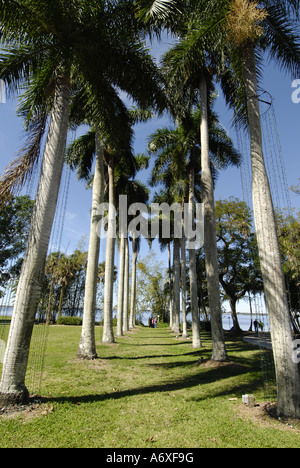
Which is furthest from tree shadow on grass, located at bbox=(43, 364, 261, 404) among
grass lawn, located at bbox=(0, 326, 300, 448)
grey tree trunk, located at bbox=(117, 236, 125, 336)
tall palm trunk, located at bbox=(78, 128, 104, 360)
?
grey tree trunk, located at bbox=(117, 236, 125, 336)

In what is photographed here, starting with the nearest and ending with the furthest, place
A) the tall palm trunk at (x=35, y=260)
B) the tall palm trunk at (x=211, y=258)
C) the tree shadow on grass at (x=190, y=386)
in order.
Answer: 1. the tall palm trunk at (x=35, y=260)
2. the tree shadow on grass at (x=190, y=386)
3. the tall palm trunk at (x=211, y=258)

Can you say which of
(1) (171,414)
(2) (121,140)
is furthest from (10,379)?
(2) (121,140)

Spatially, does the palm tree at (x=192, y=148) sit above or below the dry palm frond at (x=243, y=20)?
above

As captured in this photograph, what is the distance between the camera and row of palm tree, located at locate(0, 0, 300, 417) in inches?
195

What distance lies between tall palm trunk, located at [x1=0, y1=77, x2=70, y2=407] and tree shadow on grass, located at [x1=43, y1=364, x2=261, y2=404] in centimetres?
98

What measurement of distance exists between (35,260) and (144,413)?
3414mm

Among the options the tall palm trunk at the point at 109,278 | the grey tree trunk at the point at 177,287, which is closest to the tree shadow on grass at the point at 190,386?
the tall palm trunk at the point at 109,278

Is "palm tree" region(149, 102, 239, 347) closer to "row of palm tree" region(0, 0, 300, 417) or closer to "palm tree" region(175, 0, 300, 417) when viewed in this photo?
"row of palm tree" region(0, 0, 300, 417)

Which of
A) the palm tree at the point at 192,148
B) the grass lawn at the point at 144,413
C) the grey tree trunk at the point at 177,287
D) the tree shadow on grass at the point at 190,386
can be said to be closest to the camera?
the grass lawn at the point at 144,413

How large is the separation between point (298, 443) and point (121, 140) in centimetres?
857

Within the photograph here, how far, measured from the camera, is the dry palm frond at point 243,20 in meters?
5.39

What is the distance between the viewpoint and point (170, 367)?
9.38 m

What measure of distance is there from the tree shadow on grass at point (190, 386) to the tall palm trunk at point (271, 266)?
6.41 ft

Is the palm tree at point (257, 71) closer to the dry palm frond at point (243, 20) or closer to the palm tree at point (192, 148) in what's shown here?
the dry palm frond at point (243, 20)
